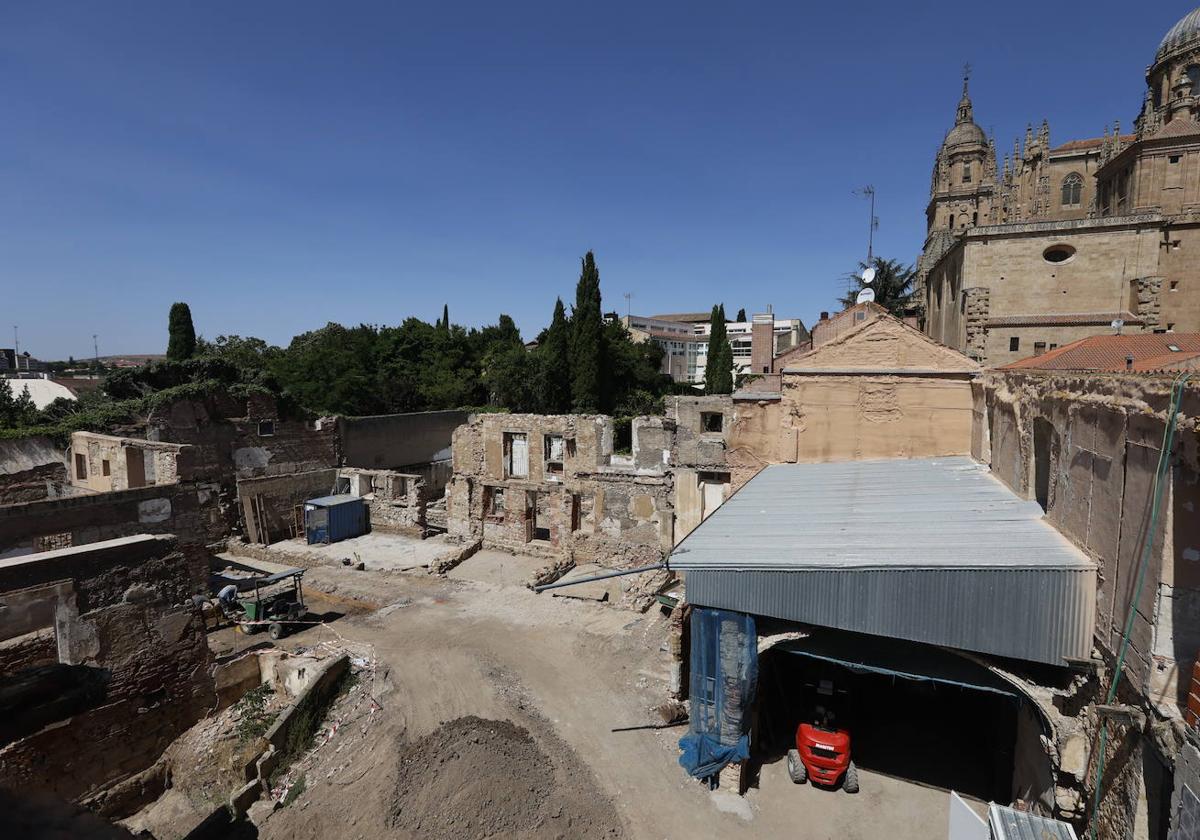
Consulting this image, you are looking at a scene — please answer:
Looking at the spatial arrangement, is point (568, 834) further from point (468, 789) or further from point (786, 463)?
point (786, 463)

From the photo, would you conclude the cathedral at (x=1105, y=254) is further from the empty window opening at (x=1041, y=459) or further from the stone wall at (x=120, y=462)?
the stone wall at (x=120, y=462)

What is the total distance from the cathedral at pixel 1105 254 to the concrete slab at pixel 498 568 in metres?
21.2

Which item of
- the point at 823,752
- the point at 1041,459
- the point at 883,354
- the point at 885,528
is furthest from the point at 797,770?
the point at 883,354

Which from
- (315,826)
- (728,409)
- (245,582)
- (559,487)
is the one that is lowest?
(315,826)

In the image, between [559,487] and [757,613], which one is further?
[559,487]

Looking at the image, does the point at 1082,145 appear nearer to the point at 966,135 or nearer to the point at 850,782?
the point at 966,135

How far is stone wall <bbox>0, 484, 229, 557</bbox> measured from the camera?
1304cm

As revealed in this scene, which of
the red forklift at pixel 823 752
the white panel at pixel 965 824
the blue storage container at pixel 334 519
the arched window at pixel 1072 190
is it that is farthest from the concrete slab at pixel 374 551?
the arched window at pixel 1072 190

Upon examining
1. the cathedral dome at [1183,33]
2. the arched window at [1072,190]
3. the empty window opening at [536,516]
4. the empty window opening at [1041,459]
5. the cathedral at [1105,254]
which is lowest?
the empty window opening at [536,516]

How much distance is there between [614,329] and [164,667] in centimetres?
4300

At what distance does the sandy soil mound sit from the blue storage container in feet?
50.1

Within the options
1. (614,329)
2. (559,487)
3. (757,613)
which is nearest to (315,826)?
(757,613)

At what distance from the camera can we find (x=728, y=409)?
19391 millimetres

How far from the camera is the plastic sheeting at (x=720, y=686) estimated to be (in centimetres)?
862
